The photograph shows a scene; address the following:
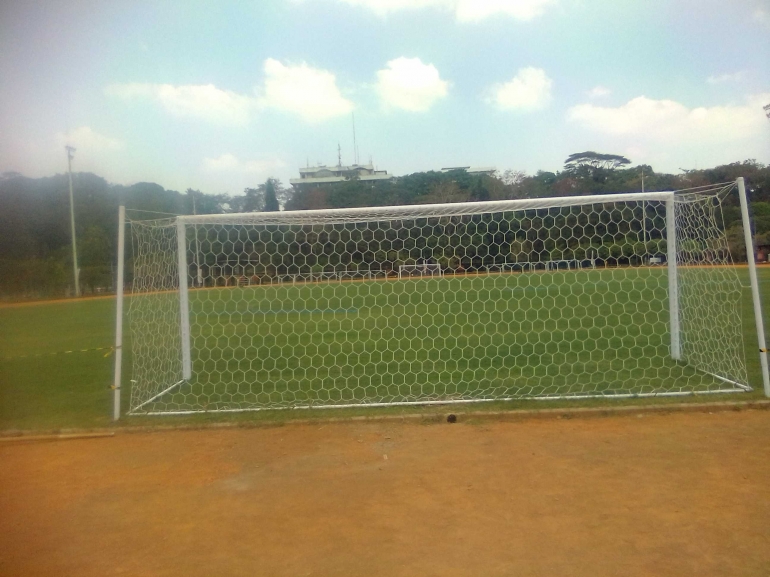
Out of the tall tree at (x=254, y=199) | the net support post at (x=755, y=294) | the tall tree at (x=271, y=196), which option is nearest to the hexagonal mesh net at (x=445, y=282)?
the net support post at (x=755, y=294)

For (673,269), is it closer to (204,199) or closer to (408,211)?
(408,211)

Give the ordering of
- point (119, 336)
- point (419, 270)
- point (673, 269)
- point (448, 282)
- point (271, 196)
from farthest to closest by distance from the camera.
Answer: point (271, 196) < point (448, 282) < point (419, 270) < point (673, 269) < point (119, 336)

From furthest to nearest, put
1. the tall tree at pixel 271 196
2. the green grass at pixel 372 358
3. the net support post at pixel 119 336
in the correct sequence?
the tall tree at pixel 271 196 < the green grass at pixel 372 358 < the net support post at pixel 119 336

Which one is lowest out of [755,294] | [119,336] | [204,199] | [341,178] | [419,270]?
[119,336]

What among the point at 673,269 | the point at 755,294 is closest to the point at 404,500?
the point at 755,294

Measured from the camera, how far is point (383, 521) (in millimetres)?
3301

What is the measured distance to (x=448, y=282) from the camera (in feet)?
27.9

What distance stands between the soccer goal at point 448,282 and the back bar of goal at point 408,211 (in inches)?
0.8

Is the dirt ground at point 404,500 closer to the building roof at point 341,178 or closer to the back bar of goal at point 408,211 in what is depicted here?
the back bar of goal at point 408,211

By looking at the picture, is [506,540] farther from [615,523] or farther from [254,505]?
[254,505]

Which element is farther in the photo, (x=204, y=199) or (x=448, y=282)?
(x=204, y=199)

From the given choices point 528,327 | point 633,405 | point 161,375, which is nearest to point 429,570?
point 633,405

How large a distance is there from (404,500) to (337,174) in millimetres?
48276

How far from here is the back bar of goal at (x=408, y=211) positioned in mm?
5852
